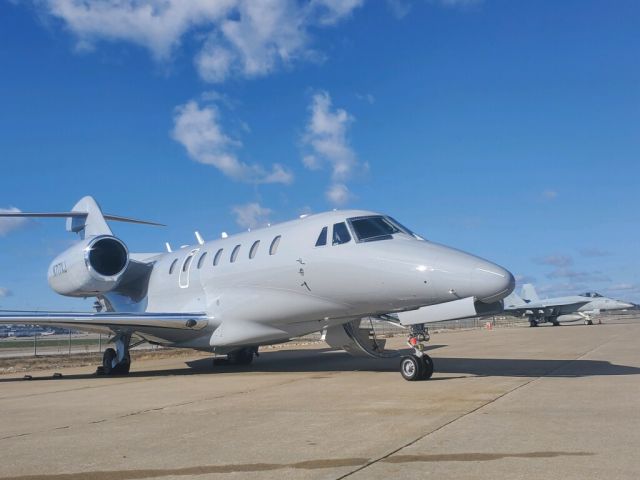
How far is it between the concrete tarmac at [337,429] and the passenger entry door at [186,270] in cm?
474

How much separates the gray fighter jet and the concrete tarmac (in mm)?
59158

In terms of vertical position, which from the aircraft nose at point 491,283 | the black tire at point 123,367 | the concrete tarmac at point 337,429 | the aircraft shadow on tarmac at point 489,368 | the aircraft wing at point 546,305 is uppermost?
the aircraft wing at point 546,305

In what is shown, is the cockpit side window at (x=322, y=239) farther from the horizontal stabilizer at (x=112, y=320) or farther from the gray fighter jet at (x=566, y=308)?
the gray fighter jet at (x=566, y=308)

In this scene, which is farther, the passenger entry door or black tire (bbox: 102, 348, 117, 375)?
the passenger entry door

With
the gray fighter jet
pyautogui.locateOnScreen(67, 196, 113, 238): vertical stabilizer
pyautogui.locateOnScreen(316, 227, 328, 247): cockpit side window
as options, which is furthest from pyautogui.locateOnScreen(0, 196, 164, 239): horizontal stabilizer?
the gray fighter jet

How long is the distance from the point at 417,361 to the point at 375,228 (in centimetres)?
269

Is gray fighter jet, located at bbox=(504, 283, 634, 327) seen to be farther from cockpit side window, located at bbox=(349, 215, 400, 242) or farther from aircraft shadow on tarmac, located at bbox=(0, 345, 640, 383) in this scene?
cockpit side window, located at bbox=(349, 215, 400, 242)

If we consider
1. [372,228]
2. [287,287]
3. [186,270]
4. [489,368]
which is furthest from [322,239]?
[186,270]

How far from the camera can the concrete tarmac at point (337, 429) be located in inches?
191

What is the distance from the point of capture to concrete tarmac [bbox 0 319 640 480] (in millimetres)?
4844

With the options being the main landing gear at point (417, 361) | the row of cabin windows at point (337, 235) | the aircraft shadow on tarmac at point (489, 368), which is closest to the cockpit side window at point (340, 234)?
the row of cabin windows at point (337, 235)

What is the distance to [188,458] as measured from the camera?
5.37 meters

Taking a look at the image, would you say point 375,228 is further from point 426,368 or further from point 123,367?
point 123,367

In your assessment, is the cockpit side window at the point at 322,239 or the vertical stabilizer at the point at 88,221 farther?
the vertical stabilizer at the point at 88,221
